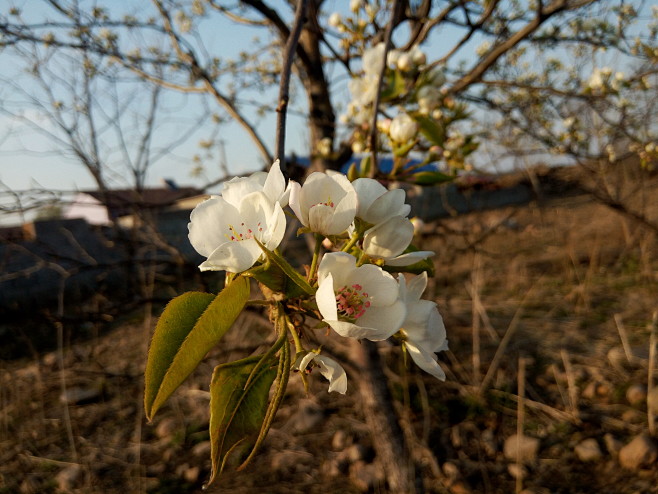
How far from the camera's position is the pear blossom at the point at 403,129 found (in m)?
1.02

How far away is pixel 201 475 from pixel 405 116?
1957 mm

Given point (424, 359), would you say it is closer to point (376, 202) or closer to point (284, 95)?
point (376, 202)

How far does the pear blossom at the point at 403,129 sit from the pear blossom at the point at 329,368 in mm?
640

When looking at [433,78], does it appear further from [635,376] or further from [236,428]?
[635,376]

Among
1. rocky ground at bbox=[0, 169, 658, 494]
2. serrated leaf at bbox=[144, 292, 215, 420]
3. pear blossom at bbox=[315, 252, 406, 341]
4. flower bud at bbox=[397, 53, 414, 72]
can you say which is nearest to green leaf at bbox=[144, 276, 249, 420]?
serrated leaf at bbox=[144, 292, 215, 420]

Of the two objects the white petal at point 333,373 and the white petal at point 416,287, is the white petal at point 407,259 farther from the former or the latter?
the white petal at point 333,373

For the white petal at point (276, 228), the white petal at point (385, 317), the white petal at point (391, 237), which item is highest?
the white petal at point (276, 228)

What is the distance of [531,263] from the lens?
17.2ft

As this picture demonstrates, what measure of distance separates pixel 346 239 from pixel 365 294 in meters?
0.10

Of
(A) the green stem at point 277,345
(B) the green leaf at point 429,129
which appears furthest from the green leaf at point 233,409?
(B) the green leaf at point 429,129

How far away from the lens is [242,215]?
571mm

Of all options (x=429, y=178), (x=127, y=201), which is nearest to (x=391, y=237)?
(x=429, y=178)

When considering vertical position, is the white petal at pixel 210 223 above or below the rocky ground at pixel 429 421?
above

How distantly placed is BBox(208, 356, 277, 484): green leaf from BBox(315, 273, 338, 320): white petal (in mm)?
96
